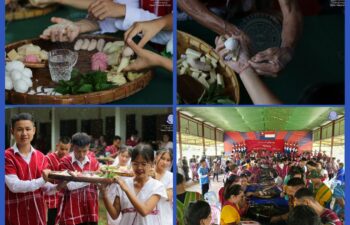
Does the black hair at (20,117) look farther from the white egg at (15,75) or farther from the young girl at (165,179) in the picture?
the young girl at (165,179)

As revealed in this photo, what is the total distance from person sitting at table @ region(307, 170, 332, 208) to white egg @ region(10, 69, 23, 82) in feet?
8.48

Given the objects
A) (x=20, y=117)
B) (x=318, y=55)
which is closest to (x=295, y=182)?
(x=318, y=55)

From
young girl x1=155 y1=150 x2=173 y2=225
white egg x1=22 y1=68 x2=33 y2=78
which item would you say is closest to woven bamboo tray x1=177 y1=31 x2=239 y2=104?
young girl x1=155 y1=150 x2=173 y2=225

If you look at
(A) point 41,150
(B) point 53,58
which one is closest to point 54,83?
(B) point 53,58

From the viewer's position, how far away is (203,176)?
15.3ft

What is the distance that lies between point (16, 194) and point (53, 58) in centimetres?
120

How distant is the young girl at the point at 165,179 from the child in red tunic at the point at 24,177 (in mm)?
970

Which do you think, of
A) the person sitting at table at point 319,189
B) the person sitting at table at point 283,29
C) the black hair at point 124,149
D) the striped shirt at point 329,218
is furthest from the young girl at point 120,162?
the striped shirt at point 329,218

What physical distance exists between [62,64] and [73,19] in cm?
40

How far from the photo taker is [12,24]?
4.73m

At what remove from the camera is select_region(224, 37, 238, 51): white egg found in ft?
15.1

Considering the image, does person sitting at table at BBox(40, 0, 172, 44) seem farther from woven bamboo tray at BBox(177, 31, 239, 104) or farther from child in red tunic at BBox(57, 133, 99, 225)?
child in red tunic at BBox(57, 133, 99, 225)

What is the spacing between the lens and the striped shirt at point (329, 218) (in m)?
4.59

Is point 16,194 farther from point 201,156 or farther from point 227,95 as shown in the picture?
point 227,95
